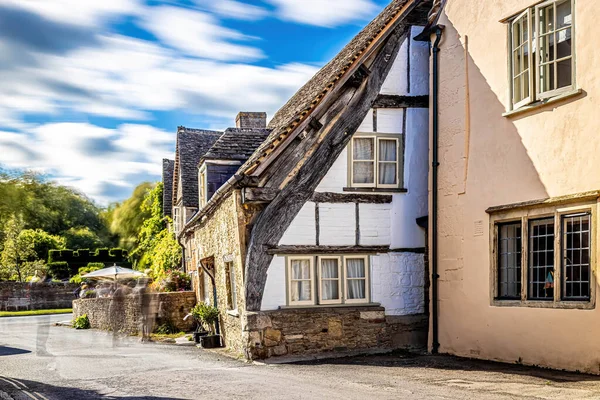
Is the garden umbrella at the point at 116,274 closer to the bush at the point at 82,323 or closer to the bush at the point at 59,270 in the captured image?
the bush at the point at 82,323

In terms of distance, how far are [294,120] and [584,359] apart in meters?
7.38

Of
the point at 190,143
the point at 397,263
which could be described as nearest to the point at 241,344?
the point at 397,263

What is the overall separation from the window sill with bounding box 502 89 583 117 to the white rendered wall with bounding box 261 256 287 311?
559 cm

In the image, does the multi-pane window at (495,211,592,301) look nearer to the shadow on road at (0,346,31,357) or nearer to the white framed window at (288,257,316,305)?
the white framed window at (288,257,316,305)

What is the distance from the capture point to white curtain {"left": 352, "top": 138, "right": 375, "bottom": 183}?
51.1ft

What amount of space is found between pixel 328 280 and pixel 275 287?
1211 mm

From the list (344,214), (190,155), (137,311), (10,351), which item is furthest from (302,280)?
(190,155)

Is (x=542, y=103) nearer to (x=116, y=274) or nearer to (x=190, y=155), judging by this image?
(x=190, y=155)

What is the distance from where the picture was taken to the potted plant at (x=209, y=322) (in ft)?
59.0

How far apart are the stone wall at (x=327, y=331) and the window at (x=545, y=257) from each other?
3.14m

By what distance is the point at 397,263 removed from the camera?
1565 centimetres

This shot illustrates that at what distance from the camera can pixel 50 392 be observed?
11016 millimetres

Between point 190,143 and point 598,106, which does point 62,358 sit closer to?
point 598,106

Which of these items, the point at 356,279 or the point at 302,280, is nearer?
the point at 302,280
